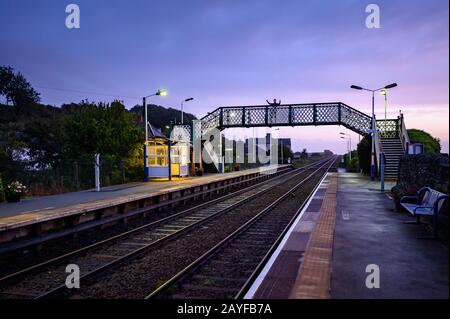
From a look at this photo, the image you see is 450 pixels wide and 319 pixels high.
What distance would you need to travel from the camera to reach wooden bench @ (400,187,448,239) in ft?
25.2

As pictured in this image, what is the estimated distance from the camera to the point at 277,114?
32.2 m

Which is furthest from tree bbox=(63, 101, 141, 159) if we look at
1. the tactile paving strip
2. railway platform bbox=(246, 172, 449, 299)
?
the tactile paving strip

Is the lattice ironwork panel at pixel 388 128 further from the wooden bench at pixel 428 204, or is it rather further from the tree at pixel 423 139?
the wooden bench at pixel 428 204

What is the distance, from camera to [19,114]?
61.2 m

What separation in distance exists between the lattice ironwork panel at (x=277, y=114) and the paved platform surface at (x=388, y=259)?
21.8 meters

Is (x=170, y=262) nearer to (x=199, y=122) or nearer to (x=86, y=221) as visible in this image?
(x=86, y=221)

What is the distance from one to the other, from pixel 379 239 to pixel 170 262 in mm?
4540

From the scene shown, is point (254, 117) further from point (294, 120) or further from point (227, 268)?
point (227, 268)

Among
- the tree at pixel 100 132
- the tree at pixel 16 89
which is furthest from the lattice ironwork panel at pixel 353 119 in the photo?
the tree at pixel 16 89

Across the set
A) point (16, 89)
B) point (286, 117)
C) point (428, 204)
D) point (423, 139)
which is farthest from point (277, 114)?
point (16, 89)

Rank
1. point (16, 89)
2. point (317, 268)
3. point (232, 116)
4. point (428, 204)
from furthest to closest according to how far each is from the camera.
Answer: point (16, 89)
point (232, 116)
point (428, 204)
point (317, 268)

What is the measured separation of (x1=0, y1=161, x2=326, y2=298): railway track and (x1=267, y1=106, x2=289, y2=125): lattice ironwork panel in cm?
2043

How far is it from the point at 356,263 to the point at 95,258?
5553 mm
